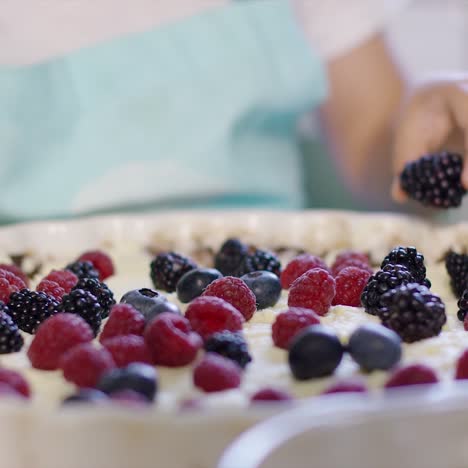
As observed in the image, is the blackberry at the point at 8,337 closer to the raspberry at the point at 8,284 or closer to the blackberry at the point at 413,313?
the raspberry at the point at 8,284

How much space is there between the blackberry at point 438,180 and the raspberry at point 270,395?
59 cm

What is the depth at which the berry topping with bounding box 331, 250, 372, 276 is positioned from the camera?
1.02 metres

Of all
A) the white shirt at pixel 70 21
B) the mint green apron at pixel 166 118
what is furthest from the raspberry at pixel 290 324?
the white shirt at pixel 70 21

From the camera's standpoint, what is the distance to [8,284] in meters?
0.95

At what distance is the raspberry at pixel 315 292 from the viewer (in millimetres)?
872

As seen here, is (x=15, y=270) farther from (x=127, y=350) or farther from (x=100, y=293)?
(x=127, y=350)

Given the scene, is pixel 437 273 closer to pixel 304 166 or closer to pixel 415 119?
pixel 415 119

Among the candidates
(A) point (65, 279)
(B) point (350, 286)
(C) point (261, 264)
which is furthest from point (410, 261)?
(A) point (65, 279)

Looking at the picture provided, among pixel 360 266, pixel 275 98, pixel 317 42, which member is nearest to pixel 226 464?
pixel 360 266

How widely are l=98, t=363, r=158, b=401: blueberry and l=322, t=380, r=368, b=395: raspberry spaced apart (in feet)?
0.44

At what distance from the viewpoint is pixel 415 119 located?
1.24 metres

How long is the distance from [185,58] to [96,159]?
0.25 metres

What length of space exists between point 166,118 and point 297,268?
53cm

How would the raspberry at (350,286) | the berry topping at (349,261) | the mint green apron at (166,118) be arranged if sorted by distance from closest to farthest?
the raspberry at (350,286) < the berry topping at (349,261) < the mint green apron at (166,118)
